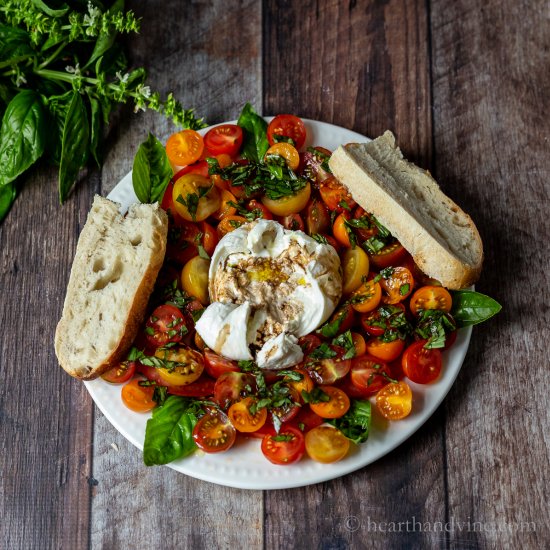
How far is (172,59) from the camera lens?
3.96m

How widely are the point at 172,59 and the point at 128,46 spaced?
0.27 meters

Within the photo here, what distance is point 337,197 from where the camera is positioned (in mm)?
3285

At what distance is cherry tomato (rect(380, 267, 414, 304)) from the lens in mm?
3084

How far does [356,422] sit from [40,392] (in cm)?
159

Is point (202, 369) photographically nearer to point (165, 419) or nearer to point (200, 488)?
point (165, 419)

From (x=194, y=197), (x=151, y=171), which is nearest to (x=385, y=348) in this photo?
(x=194, y=197)

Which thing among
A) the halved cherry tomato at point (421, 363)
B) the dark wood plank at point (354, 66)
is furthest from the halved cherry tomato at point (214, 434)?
the dark wood plank at point (354, 66)

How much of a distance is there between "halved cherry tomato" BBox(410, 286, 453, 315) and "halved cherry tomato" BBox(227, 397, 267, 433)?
82 centimetres

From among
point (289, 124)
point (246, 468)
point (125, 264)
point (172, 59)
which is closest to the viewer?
point (246, 468)

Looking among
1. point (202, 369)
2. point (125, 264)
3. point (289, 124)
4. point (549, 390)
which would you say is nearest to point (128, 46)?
point (289, 124)

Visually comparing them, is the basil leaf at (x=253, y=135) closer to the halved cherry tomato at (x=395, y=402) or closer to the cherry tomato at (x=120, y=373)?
the cherry tomato at (x=120, y=373)

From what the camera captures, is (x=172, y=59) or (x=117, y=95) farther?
(x=172, y=59)

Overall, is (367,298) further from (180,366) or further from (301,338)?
(180,366)

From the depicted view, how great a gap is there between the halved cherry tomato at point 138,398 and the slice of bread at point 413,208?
4.29 ft
